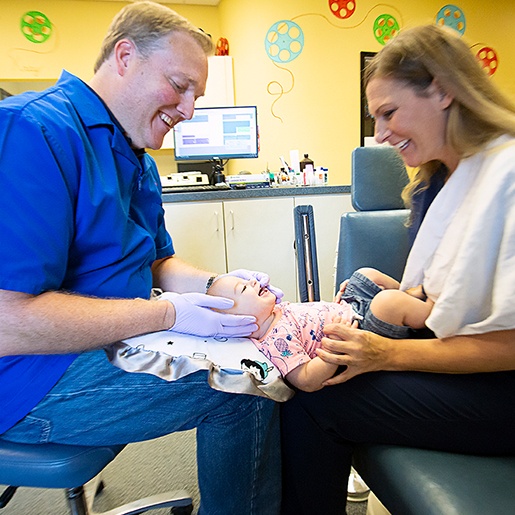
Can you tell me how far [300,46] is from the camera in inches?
147

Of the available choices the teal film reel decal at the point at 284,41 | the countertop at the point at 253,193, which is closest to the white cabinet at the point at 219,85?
Answer: the teal film reel decal at the point at 284,41

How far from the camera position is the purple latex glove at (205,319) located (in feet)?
3.00

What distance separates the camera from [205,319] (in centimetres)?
93

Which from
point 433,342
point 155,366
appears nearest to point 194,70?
point 155,366

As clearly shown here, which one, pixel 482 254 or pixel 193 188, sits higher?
pixel 193 188

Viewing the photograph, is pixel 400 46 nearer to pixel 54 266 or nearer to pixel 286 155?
pixel 54 266

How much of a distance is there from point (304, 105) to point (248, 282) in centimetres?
307

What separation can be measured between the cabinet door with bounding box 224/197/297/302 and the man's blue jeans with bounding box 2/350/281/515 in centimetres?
171

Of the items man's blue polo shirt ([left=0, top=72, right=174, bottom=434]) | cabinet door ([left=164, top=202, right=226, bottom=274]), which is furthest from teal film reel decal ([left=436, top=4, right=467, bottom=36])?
man's blue polo shirt ([left=0, top=72, right=174, bottom=434])

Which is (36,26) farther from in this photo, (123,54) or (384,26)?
(123,54)

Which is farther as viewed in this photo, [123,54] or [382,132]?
[382,132]

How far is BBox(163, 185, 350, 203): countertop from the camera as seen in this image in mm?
2434

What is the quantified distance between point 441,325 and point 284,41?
138 inches

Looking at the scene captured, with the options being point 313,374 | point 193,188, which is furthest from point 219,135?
point 313,374
